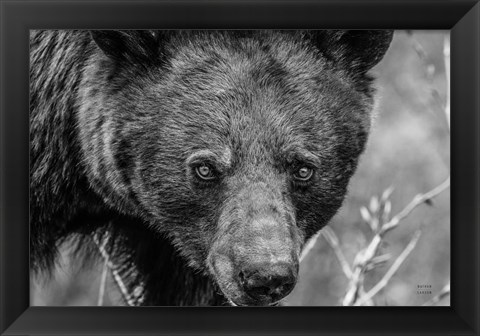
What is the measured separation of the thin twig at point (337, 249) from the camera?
418 cm

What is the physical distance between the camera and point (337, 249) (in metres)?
4.23

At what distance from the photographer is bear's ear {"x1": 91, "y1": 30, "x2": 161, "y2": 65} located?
3855 mm

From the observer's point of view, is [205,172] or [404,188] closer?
[205,172]

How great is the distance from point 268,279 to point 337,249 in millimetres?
710

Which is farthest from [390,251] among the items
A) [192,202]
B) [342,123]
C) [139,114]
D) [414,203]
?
[139,114]

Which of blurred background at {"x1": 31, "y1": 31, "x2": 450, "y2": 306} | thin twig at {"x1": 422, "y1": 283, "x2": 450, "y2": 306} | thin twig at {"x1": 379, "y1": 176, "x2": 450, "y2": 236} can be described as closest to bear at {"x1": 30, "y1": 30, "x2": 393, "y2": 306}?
blurred background at {"x1": 31, "y1": 31, "x2": 450, "y2": 306}

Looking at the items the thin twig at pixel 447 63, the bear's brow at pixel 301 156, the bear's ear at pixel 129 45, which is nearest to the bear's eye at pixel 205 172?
the bear's brow at pixel 301 156

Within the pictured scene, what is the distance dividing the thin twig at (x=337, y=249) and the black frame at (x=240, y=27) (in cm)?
26

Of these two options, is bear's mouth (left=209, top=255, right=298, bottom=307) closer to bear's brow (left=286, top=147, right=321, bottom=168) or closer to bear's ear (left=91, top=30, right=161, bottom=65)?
bear's brow (left=286, top=147, right=321, bottom=168)

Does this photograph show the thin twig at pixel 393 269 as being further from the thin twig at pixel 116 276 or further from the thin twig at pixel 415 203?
the thin twig at pixel 116 276

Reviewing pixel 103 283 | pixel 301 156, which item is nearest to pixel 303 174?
pixel 301 156

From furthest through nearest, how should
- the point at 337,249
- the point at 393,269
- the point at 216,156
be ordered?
1. the point at 337,249
2. the point at 393,269
3. the point at 216,156

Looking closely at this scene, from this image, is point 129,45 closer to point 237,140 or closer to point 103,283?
point 237,140

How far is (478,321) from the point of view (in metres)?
3.99
